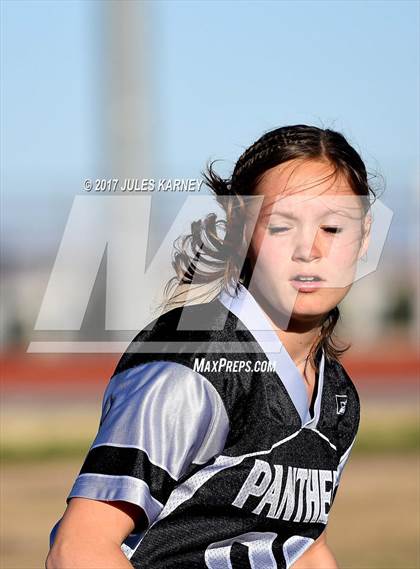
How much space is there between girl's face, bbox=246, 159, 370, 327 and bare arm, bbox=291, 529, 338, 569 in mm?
726

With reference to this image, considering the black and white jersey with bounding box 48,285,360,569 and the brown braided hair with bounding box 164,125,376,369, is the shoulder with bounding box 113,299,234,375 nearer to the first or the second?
the black and white jersey with bounding box 48,285,360,569

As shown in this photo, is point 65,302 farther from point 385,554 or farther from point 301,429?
point 301,429

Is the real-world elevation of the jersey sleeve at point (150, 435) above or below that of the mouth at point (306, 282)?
below

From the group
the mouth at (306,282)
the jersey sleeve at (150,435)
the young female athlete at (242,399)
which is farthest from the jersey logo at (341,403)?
the jersey sleeve at (150,435)

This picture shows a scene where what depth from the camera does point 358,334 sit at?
2020 cm

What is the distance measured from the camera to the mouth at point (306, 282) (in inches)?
100

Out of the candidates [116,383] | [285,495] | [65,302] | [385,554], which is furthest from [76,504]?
[65,302]

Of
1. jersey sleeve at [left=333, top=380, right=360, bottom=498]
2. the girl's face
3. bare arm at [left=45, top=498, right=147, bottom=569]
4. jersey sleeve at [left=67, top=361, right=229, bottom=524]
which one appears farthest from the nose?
bare arm at [left=45, top=498, right=147, bottom=569]

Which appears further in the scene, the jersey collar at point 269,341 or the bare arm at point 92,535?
the jersey collar at point 269,341

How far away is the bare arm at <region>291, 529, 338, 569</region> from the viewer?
9.89 feet

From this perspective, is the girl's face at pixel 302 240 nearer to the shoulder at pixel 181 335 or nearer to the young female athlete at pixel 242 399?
the young female athlete at pixel 242 399

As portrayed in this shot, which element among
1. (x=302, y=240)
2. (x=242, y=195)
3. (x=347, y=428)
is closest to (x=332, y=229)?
(x=302, y=240)

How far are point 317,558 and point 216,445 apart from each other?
2.63ft

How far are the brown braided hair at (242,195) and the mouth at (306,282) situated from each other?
0.15m
